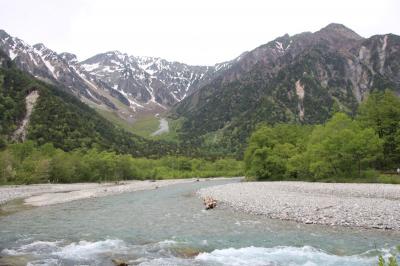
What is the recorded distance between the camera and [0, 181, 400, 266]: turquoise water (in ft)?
76.6

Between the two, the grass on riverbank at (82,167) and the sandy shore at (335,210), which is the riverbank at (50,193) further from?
the sandy shore at (335,210)

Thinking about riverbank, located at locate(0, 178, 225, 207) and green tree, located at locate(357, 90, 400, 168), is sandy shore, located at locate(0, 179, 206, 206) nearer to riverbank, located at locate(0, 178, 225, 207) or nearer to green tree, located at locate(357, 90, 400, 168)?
riverbank, located at locate(0, 178, 225, 207)

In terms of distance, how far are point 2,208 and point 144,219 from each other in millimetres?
24994

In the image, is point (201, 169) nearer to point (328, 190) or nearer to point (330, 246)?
point (328, 190)

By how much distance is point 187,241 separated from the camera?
28.6 metres

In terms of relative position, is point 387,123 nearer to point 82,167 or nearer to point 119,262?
point 119,262

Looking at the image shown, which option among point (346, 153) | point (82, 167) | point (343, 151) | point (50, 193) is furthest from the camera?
point (82, 167)

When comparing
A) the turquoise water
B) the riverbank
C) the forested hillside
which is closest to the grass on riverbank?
A: the riverbank

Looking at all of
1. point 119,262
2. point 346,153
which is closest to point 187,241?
point 119,262

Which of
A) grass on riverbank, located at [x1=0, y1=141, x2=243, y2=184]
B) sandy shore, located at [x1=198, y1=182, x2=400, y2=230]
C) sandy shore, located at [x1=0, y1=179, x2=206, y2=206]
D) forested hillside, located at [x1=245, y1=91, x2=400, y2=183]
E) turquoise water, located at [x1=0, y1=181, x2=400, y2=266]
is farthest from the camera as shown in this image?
grass on riverbank, located at [x1=0, y1=141, x2=243, y2=184]

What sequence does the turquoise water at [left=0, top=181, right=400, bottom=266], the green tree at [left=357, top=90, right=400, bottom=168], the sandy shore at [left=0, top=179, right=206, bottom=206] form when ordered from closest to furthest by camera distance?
the turquoise water at [left=0, top=181, right=400, bottom=266] → the sandy shore at [left=0, top=179, right=206, bottom=206] → the green tree at [left=357, top=90, right=400, bottom=168]

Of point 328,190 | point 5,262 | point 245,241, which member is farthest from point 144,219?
point 328,190

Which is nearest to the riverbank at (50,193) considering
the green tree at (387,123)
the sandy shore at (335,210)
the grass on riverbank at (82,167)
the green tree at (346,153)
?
the grass on riverbank at (82,167)

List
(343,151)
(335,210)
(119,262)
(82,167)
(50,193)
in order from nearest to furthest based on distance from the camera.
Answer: (119,262)
(335,210)
(343,151)
(50,193)
(82,167)
